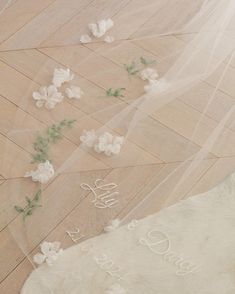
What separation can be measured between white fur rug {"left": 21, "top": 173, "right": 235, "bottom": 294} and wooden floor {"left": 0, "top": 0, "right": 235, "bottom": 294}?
39 millimetres

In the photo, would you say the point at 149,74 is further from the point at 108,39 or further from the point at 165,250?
the point at 165,250

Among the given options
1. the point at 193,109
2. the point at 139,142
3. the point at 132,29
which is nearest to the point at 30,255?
the point at 139,142

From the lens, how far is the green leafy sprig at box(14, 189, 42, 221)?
4.51ft

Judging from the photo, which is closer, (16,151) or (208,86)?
(16,151)

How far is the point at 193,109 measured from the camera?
5.12ft

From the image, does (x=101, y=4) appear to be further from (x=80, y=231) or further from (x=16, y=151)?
(x=80, y=231)

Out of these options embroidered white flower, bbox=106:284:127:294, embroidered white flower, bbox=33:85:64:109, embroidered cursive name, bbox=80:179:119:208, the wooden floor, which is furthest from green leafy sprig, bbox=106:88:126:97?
embroidered white flower, bbox=106:284:127:294

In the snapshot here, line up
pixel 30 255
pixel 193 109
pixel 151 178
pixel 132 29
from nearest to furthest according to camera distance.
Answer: pixel 30 255 < pixel 151 178 < pixel 193 109 < pixel 132 29

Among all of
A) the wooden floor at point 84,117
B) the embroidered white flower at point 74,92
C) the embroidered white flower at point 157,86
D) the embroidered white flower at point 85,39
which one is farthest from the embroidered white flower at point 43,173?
the embroidered white flower at point 85,39

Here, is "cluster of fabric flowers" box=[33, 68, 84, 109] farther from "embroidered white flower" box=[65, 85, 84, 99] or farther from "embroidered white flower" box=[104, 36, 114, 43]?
"embroidered white flower" box=[104, 36, 114, 43]

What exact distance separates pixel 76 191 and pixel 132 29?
57 cm

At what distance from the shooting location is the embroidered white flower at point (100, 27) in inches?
67.9

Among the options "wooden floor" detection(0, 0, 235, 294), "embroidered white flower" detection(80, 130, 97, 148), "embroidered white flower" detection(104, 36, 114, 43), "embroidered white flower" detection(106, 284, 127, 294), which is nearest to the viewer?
"embroidered white flower" detection(106, 284, 127, 294)

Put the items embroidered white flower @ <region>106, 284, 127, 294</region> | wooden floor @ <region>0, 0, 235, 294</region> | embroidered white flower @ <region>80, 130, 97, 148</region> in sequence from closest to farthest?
embroidered white flower @ <region>106, 284, 127, 294</region>, wooden floor @ <region>0, 0, 235, 294</region>, embroidered white flower @ <region>80, 130, 97, 148</region>
